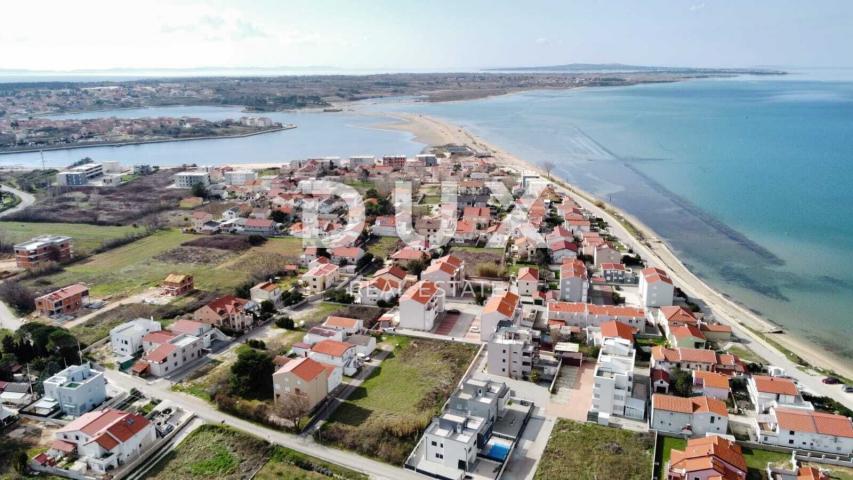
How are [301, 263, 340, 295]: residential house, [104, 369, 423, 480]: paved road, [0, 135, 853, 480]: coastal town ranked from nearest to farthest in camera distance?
[104, 369, 423, 480]: paved road → [0, 135, 853, 480]: coastal town → [301, 263, 340, 295]: residential house

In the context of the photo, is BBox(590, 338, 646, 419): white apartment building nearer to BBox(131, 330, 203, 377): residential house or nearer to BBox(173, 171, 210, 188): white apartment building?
BBox(131, 330, 203, 377): residential house

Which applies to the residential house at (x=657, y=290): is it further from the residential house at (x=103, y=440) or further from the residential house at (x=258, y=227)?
the residential house at (x=258, y=227)

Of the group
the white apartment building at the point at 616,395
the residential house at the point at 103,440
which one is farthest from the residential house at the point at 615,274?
the residential house at the point at 103,440

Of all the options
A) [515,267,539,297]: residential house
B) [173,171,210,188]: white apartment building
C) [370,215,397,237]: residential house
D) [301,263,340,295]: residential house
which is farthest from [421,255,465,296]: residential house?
[173,171,210,188]: white apartment building

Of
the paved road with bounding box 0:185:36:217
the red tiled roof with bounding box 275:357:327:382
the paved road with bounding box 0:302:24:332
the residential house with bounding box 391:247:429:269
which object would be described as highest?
the red tiled roof with bounding box 275:357:327:382

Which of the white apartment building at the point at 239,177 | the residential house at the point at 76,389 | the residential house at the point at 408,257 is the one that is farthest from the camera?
the white apartment building at the point at 239,177

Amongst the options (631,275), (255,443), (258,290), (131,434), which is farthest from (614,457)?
(258,290)
